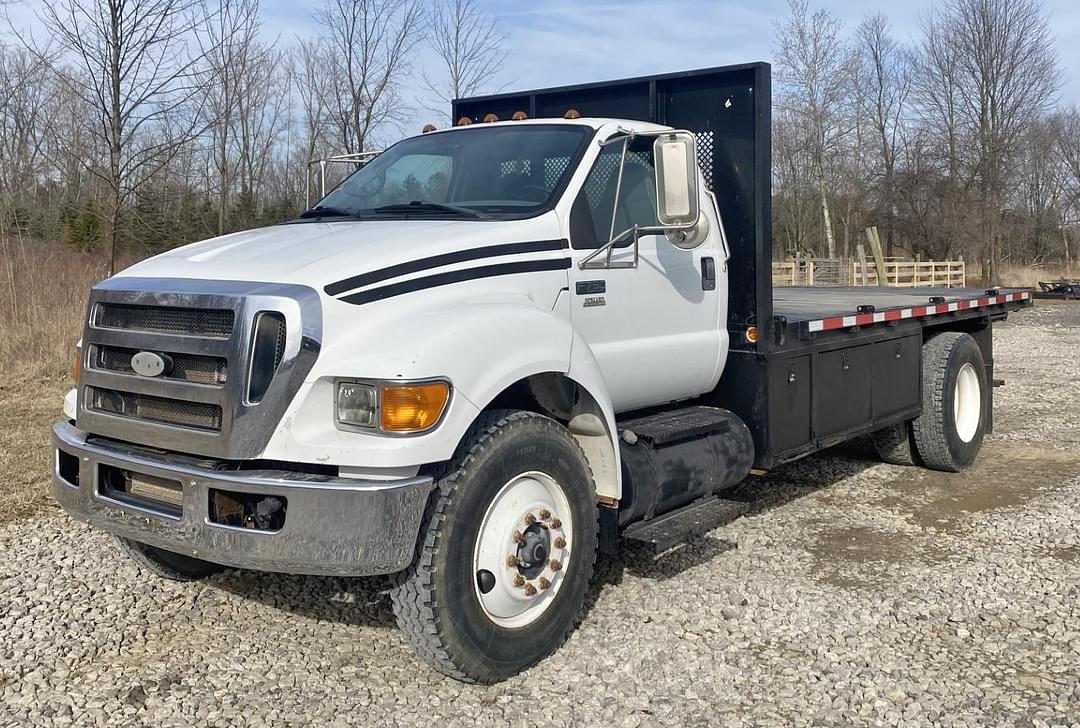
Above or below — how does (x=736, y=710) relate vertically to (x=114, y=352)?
below

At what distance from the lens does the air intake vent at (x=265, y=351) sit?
353 centimetres

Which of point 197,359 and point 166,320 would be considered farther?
point 166,320

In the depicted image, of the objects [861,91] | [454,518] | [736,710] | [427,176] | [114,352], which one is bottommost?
[736,710]

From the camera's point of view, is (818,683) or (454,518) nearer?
(454,518)

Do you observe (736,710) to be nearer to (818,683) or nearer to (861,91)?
(818,683)

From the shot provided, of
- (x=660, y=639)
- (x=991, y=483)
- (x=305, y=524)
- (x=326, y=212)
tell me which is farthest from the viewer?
(x=991, y=483)

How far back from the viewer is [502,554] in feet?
12.8

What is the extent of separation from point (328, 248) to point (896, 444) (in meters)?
5.49

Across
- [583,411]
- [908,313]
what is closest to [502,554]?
[583,411]

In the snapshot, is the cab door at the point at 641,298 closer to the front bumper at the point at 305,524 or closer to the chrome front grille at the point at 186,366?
the front bumper at the point at 305,524

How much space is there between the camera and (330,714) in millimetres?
3725

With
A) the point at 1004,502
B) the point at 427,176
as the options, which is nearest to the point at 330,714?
the point at 427,176

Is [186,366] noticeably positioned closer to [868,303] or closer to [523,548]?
[523,548]

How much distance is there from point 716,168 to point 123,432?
11.4ft
